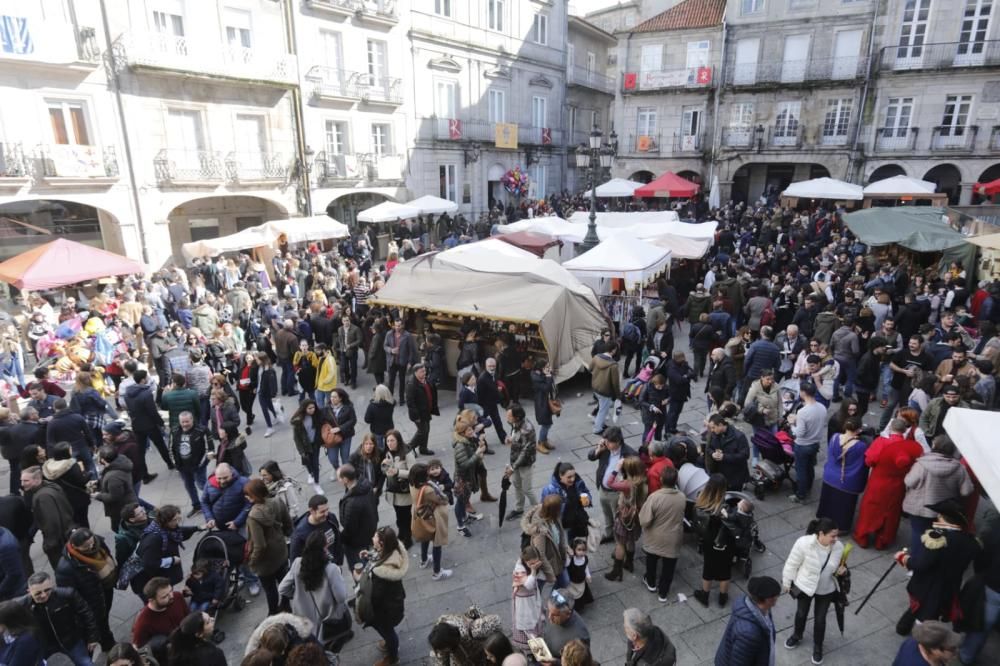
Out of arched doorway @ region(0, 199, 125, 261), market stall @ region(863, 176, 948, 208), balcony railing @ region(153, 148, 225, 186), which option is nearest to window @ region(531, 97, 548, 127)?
market stall @ region(863, 176, 948, 208)

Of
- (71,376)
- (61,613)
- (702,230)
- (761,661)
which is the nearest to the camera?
(761,661)

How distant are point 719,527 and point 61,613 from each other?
5381 mm

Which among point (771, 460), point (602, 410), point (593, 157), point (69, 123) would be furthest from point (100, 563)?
point (69, 123)

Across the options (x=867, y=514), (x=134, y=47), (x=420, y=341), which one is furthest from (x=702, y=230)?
(x=134, y=47)

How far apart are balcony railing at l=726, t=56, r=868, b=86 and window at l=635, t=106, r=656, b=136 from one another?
12.1ft

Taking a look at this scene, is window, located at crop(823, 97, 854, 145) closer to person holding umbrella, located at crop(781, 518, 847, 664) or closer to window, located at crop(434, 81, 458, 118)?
window, located at crop(434, 81, 458, 118)

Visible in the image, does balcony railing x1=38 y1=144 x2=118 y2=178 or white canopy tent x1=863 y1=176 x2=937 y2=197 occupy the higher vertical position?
balcony railing x1=38 y1=144 x2=118 y2=178

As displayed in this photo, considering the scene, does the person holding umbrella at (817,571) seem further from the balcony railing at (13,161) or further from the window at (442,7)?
the window at (442,7)

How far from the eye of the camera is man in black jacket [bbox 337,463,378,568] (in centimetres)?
542

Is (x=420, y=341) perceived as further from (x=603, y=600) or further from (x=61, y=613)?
(x=61, y=613)

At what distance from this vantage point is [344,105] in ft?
73.8

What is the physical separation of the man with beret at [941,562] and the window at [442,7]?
2639 centimetres

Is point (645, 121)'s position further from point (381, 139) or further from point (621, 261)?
point (621, 261)

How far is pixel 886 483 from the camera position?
5.90m
